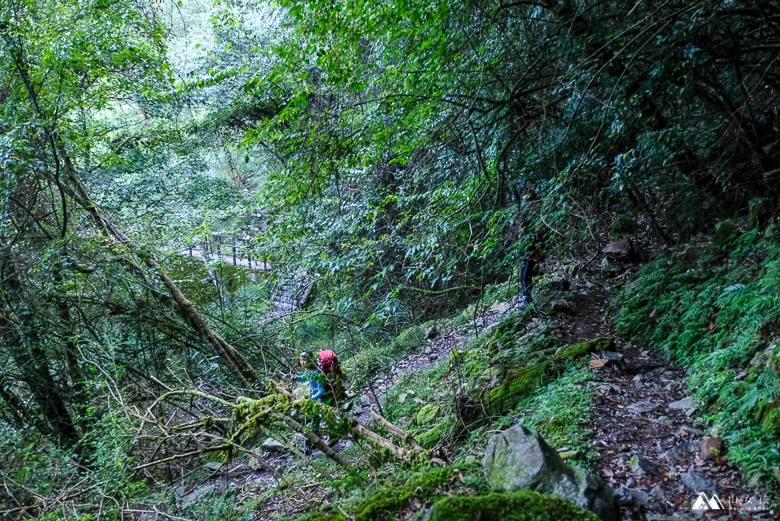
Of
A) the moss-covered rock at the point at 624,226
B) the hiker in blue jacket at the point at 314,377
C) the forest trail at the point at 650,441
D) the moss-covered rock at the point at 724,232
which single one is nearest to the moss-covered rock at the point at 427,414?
the hiker in blue jacket at the point at 314,377

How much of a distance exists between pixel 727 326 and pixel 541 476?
279 cm

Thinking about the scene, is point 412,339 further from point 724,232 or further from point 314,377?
point 724,232

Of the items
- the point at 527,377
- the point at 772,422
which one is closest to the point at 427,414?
the point at 527,377

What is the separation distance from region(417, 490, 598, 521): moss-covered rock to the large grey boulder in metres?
0.19

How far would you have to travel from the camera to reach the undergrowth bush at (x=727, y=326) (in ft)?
8.22

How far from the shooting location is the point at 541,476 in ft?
6.29

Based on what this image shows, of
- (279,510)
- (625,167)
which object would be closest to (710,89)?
(625,167)

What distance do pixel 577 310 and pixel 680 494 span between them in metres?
3.31

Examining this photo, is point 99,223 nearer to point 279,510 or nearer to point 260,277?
point 279,510

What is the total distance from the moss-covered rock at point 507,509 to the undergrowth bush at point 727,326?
1349 millimetres

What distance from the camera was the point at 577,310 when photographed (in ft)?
17.9

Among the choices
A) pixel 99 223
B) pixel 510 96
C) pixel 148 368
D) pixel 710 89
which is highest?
pixel 99 223

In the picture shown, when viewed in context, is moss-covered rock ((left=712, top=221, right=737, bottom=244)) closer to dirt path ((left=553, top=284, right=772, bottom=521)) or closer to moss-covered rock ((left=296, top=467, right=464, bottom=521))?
dirt path ((left=553, top=284, right=772, bottom=521))

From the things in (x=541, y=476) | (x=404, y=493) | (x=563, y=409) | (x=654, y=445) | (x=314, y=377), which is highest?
(x=314, y=377)
